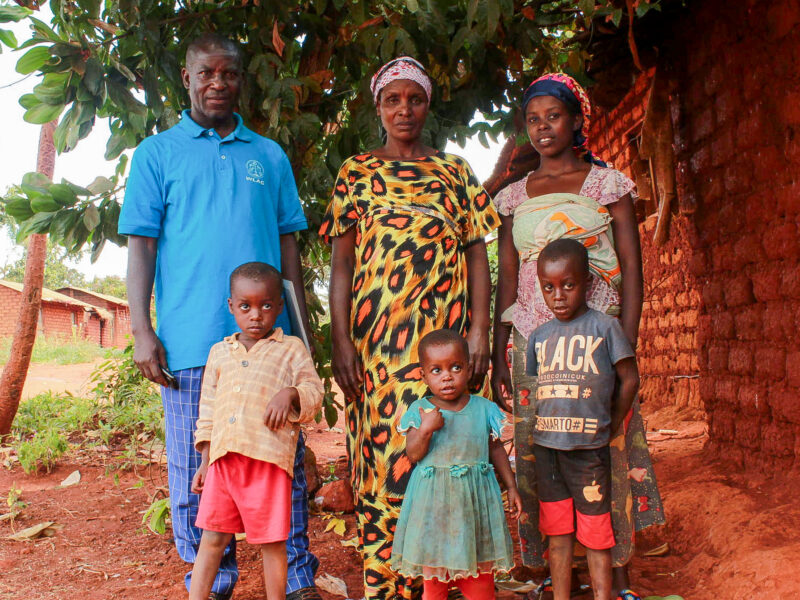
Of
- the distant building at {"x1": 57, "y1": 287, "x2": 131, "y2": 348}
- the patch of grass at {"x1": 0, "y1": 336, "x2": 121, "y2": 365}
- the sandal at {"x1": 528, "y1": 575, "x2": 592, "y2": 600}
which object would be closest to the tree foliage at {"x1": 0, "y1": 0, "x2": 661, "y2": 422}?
the sandal at {"x1": 528, "y1": 575, "x2": 592, "y2": 600}

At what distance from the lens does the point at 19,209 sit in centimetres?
302

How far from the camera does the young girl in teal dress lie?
1.93 m

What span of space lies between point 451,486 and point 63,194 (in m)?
2.20

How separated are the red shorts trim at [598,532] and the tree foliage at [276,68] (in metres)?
1.71

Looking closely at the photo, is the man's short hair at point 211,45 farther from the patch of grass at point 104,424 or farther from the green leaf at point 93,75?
the patch of grass at point 104,424

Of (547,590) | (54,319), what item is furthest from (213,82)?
(54,319)

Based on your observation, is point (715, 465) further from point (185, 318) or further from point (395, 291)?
point (185, 318)

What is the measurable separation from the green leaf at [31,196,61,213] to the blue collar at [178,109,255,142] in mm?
1027

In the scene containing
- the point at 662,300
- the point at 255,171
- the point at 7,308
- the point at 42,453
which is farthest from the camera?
the point at 7,308

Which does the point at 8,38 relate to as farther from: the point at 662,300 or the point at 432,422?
the point at 662,300

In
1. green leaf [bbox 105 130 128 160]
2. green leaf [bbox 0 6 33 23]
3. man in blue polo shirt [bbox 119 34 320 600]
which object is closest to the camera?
man in blue polo shirt [bbox 119 34 320 600]

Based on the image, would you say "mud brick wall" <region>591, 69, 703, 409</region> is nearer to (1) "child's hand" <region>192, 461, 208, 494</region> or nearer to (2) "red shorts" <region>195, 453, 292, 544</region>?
(2) "red shorts" <region>195, 453, 292, 544</region>

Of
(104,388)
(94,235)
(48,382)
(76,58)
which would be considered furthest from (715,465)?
(48,382)

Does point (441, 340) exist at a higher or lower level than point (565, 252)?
Answer: lower
